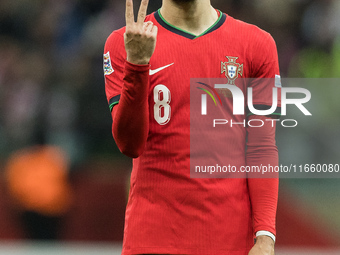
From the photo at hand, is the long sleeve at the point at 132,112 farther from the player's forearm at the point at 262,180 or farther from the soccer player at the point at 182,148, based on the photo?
the player's forearm at the point at 262,180

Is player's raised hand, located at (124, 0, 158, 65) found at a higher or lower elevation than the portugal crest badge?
higher

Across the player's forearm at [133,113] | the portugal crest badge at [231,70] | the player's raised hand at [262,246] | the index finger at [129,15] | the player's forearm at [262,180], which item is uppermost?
the index finger at [129,15]

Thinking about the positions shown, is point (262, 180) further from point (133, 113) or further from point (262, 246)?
point (133, 113)

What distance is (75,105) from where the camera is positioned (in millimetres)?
4969

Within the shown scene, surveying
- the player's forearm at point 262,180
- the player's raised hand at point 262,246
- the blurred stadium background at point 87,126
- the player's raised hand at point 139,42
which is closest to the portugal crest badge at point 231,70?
the player's forearm at point 262,180

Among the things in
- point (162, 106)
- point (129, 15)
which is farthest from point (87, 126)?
point (129, 15)

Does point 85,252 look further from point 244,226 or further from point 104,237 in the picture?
point 244,226

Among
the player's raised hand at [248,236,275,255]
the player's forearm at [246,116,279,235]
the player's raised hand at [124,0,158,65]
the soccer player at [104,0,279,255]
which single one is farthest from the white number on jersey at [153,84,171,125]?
the player's raised hand at [248,236,275,255]

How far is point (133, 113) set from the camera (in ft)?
5.73

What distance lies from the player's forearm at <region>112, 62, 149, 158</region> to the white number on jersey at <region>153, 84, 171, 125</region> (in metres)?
0.09

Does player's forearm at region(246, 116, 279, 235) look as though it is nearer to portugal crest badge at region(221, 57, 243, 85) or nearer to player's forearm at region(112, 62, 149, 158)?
portugal crest badge at region(221, 57, 243, 85)

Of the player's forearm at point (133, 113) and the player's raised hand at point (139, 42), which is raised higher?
the player's raised hand at point (139, 42)

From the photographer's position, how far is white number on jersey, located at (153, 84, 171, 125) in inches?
73.6

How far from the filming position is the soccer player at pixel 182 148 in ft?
5.89
